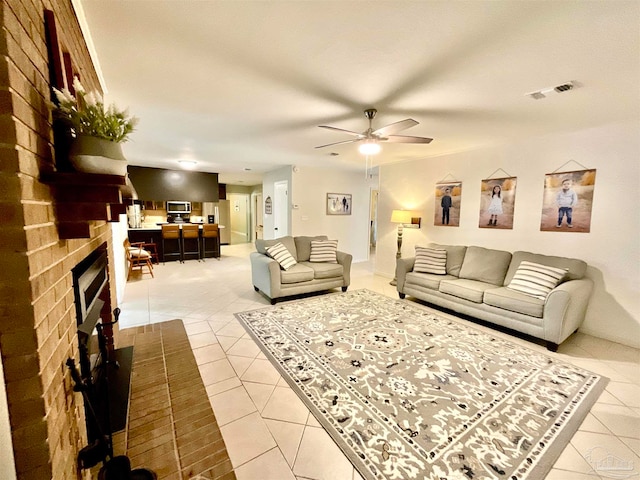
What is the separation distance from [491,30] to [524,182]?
290cm

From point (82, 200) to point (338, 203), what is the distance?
6226 mm

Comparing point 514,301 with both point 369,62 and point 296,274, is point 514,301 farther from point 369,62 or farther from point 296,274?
point 369,62

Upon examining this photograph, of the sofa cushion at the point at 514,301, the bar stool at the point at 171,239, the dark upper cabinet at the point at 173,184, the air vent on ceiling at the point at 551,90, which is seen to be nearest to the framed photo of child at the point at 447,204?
the sofa cushion at the point at 514,301

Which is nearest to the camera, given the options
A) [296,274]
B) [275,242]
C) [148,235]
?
[296,274]

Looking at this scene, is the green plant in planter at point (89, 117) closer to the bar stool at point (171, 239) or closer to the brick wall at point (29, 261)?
the brick wall at point (29, 261)

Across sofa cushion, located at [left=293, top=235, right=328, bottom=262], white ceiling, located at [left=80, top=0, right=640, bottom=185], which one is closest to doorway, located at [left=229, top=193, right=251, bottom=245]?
sofa cushion, located at [left=293, top=235, right=328, bottom=262]

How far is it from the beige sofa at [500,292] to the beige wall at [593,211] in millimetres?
257

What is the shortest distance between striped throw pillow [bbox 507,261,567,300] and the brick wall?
3.87 meters

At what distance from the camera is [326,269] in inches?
171

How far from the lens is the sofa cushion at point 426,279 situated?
3.83 m

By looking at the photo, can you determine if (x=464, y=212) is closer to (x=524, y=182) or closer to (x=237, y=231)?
(x=524, y=182)

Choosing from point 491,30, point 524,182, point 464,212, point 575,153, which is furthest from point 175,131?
point 575,153

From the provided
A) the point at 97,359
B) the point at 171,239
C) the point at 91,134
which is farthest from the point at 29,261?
the point at 171,239

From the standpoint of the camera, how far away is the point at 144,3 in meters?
1.39
